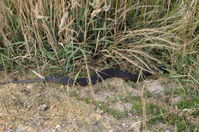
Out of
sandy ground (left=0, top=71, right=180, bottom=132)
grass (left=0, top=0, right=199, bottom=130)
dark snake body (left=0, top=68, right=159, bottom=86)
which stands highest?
grass (left=0, top=0, right=199, bottom=130)

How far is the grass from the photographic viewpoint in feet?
6.94

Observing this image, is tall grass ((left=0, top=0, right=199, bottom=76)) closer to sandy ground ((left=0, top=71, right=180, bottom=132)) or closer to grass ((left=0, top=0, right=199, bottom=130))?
grass ((left=0, top=0, right=199, bottom=130))

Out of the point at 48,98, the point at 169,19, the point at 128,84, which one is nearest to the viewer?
the point at 48,98

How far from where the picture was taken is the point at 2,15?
2.16m

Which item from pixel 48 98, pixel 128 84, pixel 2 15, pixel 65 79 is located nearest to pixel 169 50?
pixel 128 84

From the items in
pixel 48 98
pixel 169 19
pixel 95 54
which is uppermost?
pixel 169 19

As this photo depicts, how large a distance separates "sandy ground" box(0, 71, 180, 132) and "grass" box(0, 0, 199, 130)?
0.43 ft

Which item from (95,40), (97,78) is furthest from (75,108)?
(95,40)

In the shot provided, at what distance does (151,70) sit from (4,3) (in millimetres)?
992

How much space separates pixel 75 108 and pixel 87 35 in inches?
21.4

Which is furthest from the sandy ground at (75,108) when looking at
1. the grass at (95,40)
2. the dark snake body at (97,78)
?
the grass at (95,40)

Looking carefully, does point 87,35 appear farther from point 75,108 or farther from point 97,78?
point 75,108

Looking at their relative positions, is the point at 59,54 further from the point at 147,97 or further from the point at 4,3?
the point at 147,97

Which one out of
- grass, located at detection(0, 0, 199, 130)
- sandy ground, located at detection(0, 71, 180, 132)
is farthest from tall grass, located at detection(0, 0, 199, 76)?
sandy ground, located at detection(0, 71, 180, 132)
